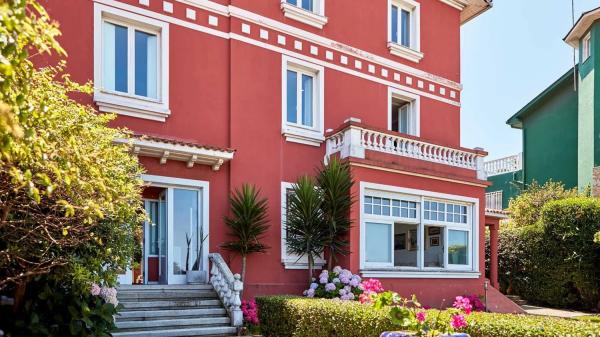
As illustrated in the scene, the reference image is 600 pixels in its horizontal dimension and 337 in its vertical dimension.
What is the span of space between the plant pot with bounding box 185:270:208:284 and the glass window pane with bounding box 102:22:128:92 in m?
3.88

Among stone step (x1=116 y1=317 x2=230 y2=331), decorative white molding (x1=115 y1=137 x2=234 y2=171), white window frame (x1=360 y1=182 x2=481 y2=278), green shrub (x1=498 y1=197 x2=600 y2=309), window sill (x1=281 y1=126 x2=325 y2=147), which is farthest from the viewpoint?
green shrub (x1=498 y1=197 x2=600 y2=309)

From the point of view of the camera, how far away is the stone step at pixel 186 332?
7.99 meters

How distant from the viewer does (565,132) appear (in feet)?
75.5

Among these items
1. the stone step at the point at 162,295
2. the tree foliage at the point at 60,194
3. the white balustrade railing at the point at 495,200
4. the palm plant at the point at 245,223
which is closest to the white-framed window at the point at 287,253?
the palm plant at the point at 245,223

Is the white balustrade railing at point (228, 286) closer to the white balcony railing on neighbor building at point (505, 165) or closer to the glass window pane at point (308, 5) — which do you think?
the glass window pane at point (308, 5)

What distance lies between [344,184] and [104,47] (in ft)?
18.2

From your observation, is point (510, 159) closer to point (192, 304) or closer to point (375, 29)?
point (375, 29)

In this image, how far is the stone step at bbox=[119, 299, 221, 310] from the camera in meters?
8.66

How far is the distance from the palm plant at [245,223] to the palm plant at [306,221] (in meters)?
0.63

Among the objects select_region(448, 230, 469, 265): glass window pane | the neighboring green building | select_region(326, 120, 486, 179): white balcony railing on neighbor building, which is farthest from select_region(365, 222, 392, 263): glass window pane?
the neighboring green building

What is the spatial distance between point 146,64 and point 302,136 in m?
3.81

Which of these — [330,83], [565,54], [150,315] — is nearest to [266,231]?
[150,315]

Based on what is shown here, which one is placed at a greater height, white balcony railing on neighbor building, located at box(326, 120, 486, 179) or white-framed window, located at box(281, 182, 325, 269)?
white balcony railing on neighbor building, located at box(326, 120, 486, 179)

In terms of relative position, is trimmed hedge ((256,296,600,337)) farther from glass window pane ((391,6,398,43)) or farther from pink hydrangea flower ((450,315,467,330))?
glass window pane ((391,6,398,43))
